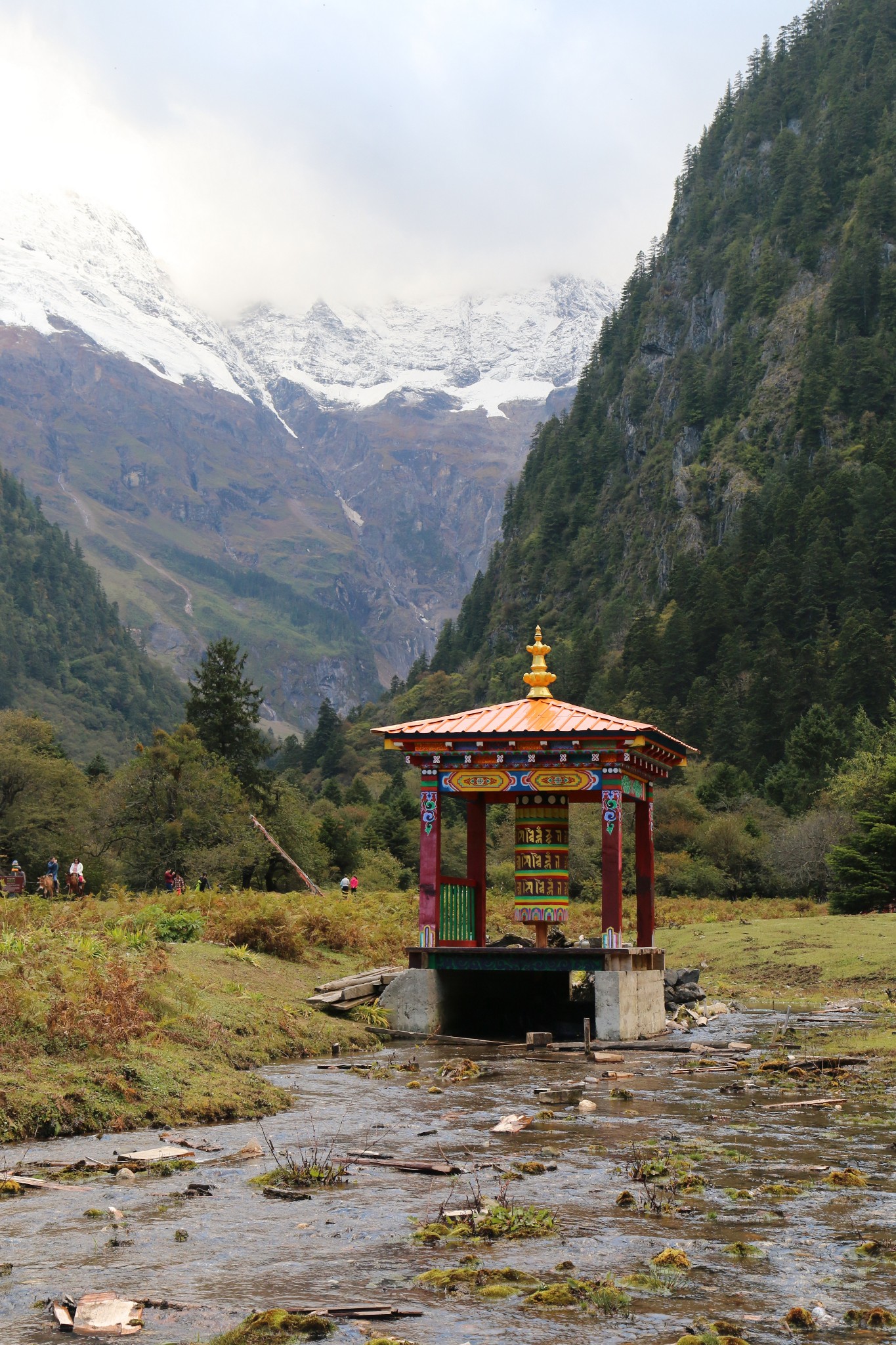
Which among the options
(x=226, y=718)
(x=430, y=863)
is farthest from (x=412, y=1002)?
(x=226, y=718)

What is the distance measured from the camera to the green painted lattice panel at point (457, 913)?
86.6 ft

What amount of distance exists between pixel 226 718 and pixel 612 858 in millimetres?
39016

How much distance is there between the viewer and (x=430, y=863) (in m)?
25.9

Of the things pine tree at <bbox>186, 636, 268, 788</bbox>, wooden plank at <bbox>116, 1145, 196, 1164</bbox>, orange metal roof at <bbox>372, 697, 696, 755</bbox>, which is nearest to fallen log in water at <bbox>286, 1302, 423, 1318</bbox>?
wooden plank at <bbox>116, 1145, 196, 1164</bbox>

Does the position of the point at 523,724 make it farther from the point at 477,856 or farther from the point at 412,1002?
the point at 412,1002

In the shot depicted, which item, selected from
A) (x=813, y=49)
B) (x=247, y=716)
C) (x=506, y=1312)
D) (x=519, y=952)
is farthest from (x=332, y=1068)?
(x=813, y=49)

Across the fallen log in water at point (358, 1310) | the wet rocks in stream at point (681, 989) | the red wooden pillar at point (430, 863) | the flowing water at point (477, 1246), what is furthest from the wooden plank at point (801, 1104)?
the wet rocks in stream at point (681, 989)

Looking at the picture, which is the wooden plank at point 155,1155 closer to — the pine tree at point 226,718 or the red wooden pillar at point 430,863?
the red wooden pillar at point 430,863

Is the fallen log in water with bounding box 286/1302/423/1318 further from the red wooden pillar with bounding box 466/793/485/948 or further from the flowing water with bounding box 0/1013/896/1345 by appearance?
the red wooden pillar with bounding box 466/793/485/948

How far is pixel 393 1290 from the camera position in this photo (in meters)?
8.54

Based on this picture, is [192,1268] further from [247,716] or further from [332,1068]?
[247,716]

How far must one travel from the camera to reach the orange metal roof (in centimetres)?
2453

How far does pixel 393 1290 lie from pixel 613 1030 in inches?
618

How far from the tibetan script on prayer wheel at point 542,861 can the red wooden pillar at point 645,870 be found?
8.84 feet
